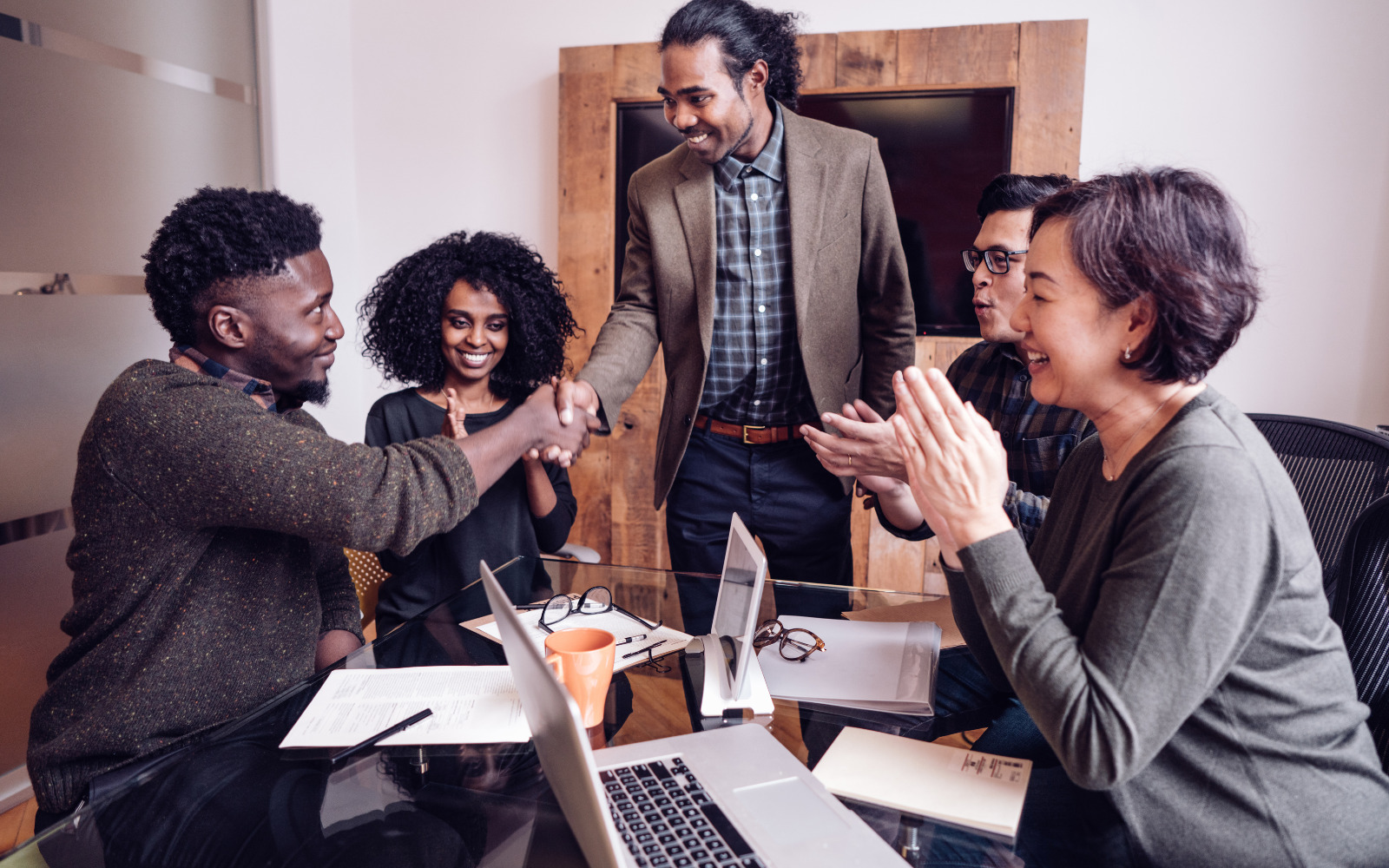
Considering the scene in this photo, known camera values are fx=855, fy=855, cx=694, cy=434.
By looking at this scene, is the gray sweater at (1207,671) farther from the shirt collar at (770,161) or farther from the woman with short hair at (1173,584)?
the shirt collar at (770,161)

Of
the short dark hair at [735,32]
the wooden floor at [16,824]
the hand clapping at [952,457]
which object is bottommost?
the wooden floor at [16,824]

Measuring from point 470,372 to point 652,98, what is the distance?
5.10ft

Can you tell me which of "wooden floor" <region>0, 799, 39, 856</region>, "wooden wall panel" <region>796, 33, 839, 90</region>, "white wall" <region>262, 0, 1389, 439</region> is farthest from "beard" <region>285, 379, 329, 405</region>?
"wooden wall panel" <region>796, 33, 839, 90</region>

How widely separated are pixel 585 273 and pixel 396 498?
2.15 metres

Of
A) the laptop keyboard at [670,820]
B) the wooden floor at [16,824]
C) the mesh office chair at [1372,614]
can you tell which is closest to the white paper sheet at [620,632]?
the laptop keyboard at [670,820]

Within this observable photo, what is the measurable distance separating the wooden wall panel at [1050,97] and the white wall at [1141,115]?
0.31ft

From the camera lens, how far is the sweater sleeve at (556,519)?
6.66 feet

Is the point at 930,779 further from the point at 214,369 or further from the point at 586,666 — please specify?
the point at 214,369

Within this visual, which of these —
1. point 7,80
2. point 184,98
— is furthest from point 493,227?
point 7,80

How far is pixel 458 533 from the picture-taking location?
1.93 meters

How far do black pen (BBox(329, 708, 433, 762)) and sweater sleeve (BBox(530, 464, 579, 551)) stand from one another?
3.07 feet

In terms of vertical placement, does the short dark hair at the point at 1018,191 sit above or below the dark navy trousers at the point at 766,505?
above

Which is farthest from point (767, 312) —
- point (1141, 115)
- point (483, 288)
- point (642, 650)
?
point (1141, 115)

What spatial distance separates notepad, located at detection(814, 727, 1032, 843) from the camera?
0.86 m
